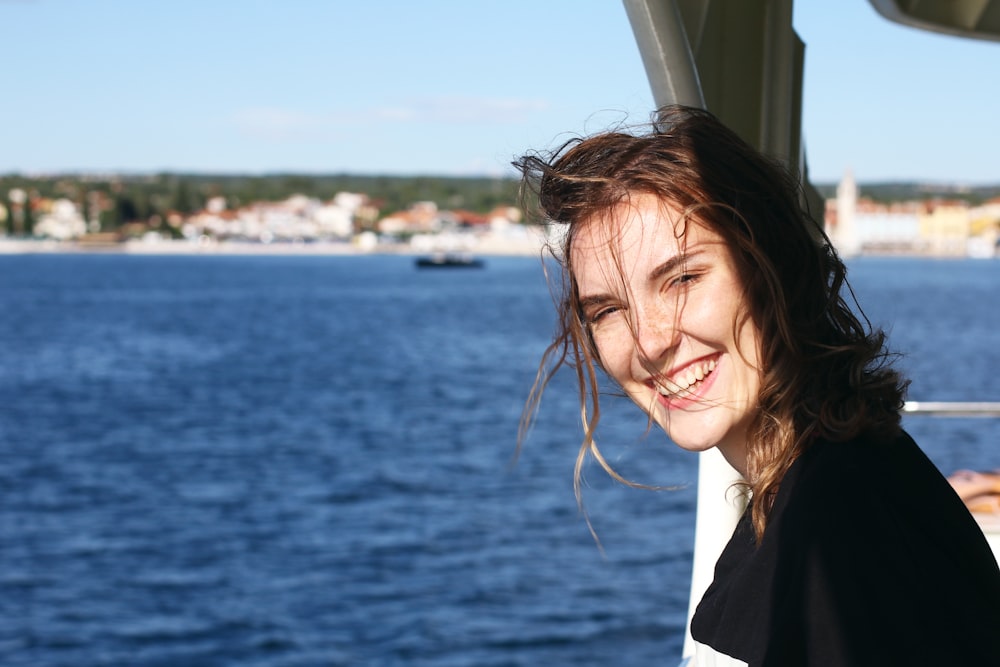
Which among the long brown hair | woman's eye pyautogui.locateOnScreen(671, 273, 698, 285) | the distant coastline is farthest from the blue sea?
the distant coastline

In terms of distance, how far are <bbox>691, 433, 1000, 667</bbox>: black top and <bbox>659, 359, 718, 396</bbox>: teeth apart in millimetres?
152

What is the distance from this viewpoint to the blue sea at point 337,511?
10.7 m

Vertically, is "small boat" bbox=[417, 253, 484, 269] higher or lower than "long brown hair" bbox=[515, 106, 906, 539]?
lower

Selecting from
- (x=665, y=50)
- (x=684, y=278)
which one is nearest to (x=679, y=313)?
(x=684, y=278)

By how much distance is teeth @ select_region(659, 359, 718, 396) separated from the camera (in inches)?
49.1

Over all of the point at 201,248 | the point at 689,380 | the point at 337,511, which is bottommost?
the point at 201,248

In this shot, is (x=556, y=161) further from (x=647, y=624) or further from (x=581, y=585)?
(x=581, y=585)

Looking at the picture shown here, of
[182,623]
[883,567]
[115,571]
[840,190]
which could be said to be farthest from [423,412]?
[840,190]

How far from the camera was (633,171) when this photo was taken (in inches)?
49.4

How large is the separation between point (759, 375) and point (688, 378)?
7 cm

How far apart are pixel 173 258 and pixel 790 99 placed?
156456mm

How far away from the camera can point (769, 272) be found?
121cm

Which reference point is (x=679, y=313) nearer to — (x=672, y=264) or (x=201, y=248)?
(x=672, y=264)

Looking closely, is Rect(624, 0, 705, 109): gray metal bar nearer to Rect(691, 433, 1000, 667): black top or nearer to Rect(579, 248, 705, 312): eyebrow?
Rect(579, 248, 705, 312): eyebrow
